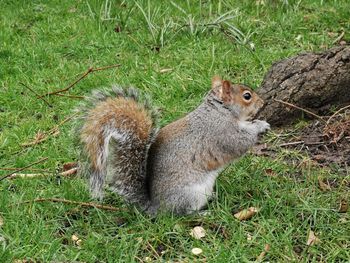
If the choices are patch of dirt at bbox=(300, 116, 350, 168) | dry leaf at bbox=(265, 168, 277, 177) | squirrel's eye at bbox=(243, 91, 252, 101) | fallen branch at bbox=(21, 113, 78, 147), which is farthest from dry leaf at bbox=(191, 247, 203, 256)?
fallen branch at bbox=(21, 113, 78, 147)

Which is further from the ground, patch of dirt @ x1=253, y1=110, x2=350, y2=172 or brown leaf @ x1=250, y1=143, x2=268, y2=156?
patch of dirt @ x1=253, y1=110, x2=350, y2=172

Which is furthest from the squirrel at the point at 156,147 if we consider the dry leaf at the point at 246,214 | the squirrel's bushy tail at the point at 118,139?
the dry leaf at the point at 246,214

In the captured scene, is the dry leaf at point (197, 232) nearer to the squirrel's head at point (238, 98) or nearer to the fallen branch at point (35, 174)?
the squirrel's head at point (238, 98)

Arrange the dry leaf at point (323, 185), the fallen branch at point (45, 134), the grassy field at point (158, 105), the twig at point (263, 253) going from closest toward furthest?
1. the twig at point (263, 253)
2. the grassy field at point (158, 105)
3. the dry leaf at point (323, 185)
4. the fallen branch at point (45, 134)

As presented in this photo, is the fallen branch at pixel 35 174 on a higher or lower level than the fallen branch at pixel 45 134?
higher

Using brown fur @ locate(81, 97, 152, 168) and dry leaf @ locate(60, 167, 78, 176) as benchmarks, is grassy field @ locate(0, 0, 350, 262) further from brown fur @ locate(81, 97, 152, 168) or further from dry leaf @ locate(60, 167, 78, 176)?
brown fur @ locate(81, 97, 152, 168)

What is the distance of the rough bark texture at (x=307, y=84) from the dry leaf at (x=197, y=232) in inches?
37.3

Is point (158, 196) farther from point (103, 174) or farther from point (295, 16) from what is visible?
point (295, 16)

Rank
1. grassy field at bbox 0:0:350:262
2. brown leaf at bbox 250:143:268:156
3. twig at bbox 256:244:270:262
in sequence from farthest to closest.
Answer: brown leaf at bbox 250:143:268:156, grassy field at bbox 0:0:350:262, twig at bbox 256:244:270:262

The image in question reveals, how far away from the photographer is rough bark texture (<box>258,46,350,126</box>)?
10.6ft

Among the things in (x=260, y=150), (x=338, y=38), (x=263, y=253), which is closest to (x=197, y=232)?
(x=263, y=253)

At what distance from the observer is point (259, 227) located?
2.43 metres

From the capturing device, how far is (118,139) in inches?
97.5

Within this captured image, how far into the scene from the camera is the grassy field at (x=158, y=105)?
7.80 ft
